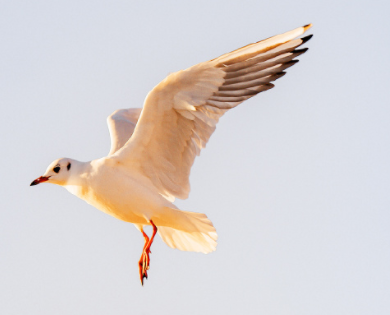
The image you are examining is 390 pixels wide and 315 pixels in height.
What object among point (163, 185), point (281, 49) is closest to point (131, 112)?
point (163, 185)

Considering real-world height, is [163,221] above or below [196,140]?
below

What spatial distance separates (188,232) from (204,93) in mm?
1708

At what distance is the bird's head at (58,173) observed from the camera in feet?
36.8

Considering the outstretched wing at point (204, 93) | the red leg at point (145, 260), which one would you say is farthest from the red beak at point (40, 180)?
the red leg at point (145, 260)

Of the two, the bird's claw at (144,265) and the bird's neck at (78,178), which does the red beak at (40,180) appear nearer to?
the bird's neck at (78,178)

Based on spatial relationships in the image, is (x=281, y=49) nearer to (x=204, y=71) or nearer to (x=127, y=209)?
(x=204, y=71)

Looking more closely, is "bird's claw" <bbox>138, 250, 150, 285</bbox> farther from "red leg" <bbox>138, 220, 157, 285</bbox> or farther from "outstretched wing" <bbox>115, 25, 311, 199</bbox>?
"outstretched wing" <bbox>115, 25, 311, 199</bbox>

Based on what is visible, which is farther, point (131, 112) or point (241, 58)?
point (131, 112)

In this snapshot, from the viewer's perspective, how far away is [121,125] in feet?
41.5

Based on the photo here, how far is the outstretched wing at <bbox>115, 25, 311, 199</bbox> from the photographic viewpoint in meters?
10.5

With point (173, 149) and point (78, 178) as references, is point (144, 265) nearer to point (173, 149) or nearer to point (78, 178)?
point (78, 178)

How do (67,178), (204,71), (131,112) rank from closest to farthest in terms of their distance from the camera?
1. (204,71)
2. (67,178)
3. (131,112)

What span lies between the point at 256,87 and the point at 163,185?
1529 mm

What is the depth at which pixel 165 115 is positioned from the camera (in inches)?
420
